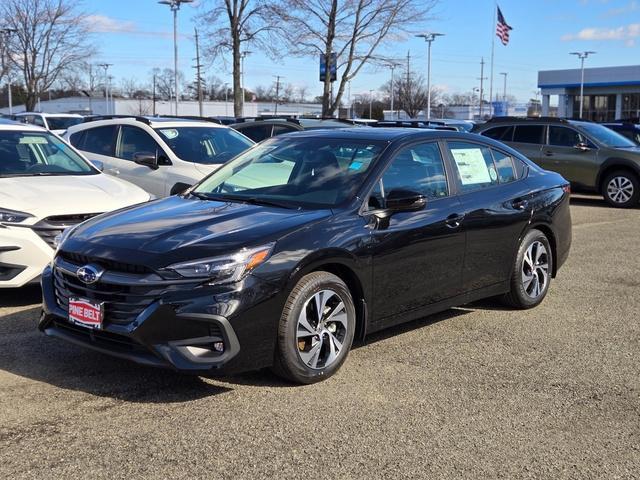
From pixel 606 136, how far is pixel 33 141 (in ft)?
39.1

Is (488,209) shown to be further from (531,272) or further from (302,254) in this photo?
(302,254)

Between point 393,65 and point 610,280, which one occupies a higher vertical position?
point 393,65

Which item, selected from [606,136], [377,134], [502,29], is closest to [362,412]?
[377,134]

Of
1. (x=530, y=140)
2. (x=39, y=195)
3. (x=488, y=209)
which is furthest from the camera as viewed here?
(x=530, y=140)

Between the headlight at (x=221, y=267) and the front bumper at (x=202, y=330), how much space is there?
0.06 meters

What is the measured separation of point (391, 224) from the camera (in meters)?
4.94

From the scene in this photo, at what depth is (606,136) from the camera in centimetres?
1523

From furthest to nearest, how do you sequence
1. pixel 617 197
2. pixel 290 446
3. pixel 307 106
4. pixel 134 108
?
pixel 307 106, pixel 134 108, pixel 617 197, pixel 290 446

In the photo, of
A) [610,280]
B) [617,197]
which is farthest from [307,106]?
[610,280]

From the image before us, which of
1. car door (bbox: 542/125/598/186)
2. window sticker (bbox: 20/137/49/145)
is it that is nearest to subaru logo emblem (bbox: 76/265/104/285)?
window sticker (bbox: 20/137/49/145)

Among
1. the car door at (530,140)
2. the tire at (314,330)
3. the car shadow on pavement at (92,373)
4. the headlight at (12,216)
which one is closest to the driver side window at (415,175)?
the tire at (314,330)

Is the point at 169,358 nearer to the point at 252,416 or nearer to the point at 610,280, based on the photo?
the point at 252,416

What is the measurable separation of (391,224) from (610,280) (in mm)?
3801

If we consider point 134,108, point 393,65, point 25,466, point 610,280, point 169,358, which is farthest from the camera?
point 134,108
